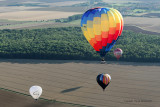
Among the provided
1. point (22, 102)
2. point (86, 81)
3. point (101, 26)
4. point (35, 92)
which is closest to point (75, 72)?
point (86, 81)

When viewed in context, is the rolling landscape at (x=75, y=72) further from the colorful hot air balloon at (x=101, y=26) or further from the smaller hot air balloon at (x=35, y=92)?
the colorful hot air balloon at (x=101, y=26)

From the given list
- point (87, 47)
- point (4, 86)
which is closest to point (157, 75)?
point (87, 47)

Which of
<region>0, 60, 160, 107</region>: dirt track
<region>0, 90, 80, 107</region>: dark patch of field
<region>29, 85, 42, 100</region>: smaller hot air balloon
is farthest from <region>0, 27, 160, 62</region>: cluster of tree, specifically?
<region>29, 85, 42, 100</region>: smaller hot air balloon

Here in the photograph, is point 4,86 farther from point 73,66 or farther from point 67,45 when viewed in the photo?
point 67,45

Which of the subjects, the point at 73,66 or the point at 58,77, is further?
the point at 73,66

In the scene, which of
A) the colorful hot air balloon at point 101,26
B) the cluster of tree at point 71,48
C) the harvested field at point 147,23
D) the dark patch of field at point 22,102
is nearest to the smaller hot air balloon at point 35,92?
the dark patch of field at point 22,102

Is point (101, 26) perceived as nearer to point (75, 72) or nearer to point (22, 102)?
point (75, 72)

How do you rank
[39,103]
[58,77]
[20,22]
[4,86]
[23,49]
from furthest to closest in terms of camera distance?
[20,22], [23,49], [58,77], [4,86], [39,103]

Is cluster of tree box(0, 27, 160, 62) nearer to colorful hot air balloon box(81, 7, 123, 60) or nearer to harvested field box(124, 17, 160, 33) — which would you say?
harvested field box(124, 17, 160, 33)
